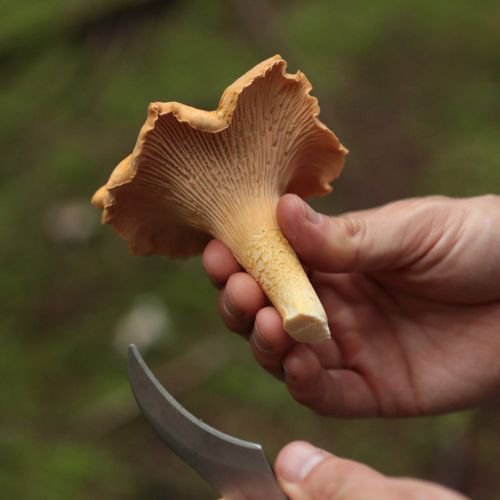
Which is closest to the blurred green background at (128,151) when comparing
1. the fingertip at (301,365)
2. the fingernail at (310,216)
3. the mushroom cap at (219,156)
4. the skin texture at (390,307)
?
the skin texture at (390,307)

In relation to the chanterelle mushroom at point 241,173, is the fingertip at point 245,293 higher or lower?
lower

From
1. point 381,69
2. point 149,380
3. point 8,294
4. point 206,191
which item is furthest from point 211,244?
point 381,69

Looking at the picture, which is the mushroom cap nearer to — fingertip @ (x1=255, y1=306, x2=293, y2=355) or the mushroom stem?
the mushroom stem

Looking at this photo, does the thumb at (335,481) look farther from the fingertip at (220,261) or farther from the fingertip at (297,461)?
the fingertip at (220,261)

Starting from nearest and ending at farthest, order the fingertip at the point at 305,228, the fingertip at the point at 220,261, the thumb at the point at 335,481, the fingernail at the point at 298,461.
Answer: the thumb at the point at 335,481 → the fingernail at the point at 298,461 → the fingertip at the point at 305,228 → the fingertip at the point at 220,261

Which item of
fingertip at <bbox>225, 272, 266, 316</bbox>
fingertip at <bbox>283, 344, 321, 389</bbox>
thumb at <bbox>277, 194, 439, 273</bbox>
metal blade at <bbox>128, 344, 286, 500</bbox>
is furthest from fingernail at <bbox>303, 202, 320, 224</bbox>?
metal blade at <bbox>128, 344, 286, 500</bbox>

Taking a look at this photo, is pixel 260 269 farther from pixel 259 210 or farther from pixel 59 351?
pixel 59 351
